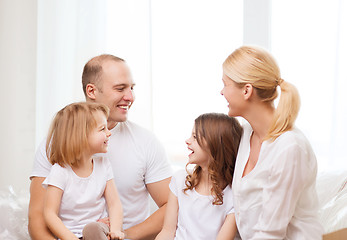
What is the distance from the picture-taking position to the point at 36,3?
3.28 m

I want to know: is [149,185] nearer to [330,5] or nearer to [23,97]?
[330,5]

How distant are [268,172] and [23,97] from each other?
2116 mm

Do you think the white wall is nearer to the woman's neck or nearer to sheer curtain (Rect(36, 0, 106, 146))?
sheer curtain (Rect(36, 0, 106, 146))

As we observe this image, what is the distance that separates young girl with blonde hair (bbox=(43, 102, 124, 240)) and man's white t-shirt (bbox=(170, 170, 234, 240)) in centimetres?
23

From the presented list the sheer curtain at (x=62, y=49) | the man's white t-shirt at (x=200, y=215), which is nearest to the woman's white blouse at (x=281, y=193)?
the man's white t-shirt at (x=200, y=215)

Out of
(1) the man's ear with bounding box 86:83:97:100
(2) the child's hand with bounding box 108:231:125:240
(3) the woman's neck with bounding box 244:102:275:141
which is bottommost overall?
(2) the child's hand with bounding box 108:231:125:240

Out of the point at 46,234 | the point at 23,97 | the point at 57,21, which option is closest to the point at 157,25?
the point at 57,21

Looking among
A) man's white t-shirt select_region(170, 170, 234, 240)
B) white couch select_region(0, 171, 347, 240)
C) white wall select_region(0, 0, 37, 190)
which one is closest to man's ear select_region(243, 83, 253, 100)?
man's white t-shirt select_region(170, 170, 234, 240)

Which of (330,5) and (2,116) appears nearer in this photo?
(330,5)

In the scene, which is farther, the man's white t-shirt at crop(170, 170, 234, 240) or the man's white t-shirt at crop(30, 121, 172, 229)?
the man's white t-shirt at crop(30, 121, 172, 229)

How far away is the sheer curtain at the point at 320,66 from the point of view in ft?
7.23

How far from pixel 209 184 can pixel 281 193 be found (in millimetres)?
403

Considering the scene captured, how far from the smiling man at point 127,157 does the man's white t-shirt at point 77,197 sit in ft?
0.66

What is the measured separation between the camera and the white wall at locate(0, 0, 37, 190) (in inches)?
127
